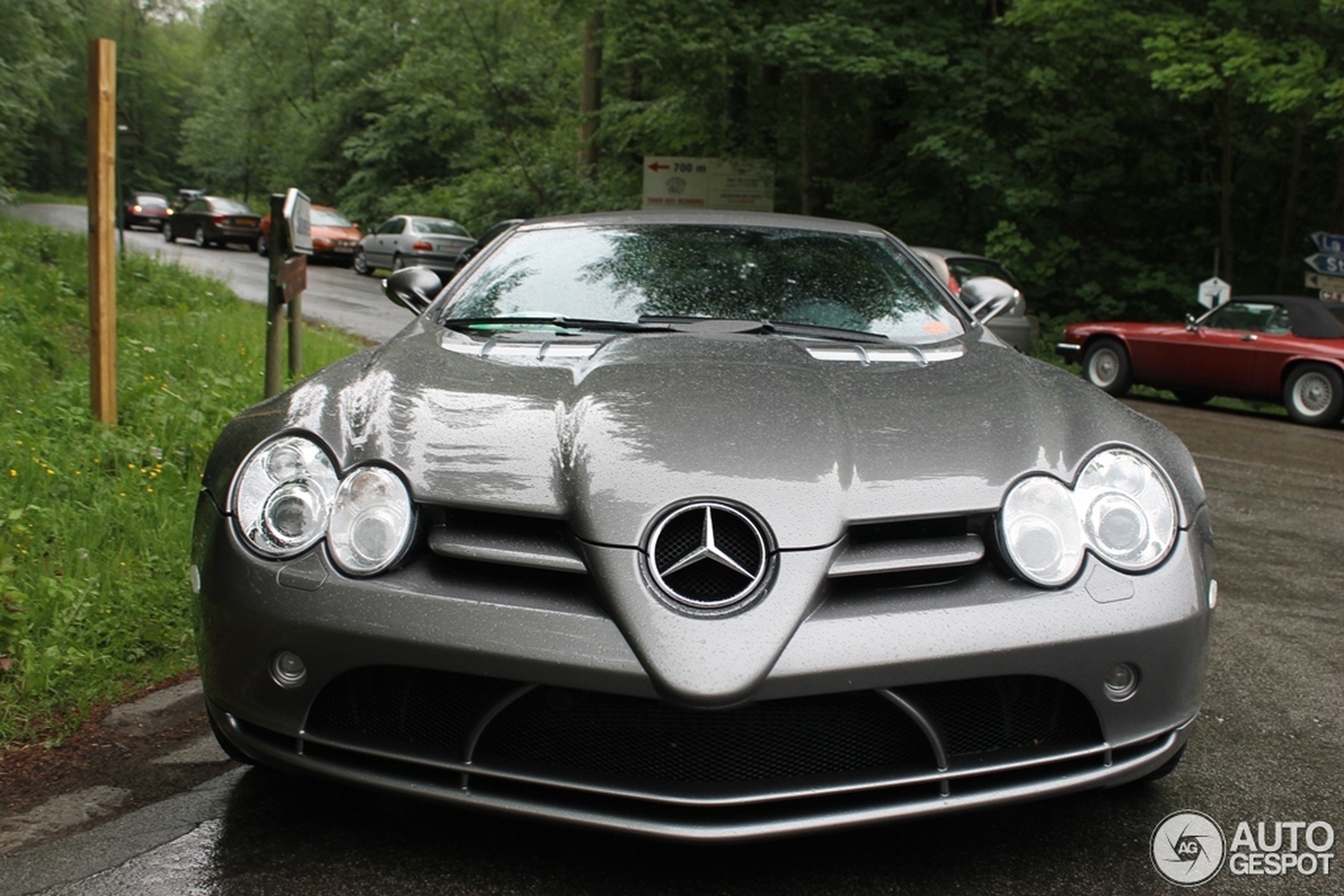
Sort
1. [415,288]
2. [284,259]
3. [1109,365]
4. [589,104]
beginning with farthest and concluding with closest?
[589,104] < [1109,365] < [284,259] < [415,288]

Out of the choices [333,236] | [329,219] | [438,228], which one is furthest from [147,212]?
[438,228]

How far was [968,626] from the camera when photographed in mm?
2223

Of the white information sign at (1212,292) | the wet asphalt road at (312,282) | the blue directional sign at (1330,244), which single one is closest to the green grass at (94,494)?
the wet asphalt road at (312,282)

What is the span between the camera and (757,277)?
3766 millimetres

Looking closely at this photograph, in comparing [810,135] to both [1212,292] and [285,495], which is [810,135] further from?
[285,495]

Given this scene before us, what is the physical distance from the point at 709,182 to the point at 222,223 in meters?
15.9

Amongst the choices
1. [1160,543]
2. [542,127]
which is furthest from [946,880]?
[542,127]

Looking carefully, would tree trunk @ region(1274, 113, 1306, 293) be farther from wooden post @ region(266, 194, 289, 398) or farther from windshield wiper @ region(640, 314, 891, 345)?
windshield wiper @ region(640, 314, 891, 345)

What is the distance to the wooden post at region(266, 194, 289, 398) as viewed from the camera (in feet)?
17.8

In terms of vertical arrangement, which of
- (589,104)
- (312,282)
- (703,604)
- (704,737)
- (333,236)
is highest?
(589,104)

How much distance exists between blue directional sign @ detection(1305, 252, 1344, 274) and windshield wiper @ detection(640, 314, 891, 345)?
47.0 feet

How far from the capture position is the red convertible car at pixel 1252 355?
1256 centimetres

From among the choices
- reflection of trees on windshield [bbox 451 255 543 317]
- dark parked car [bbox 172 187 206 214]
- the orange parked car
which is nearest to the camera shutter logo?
reflection of trees on windshield [bbox 451 255 543 317]

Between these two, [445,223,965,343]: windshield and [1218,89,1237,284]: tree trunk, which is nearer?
[445,223,965,343]: windshield
